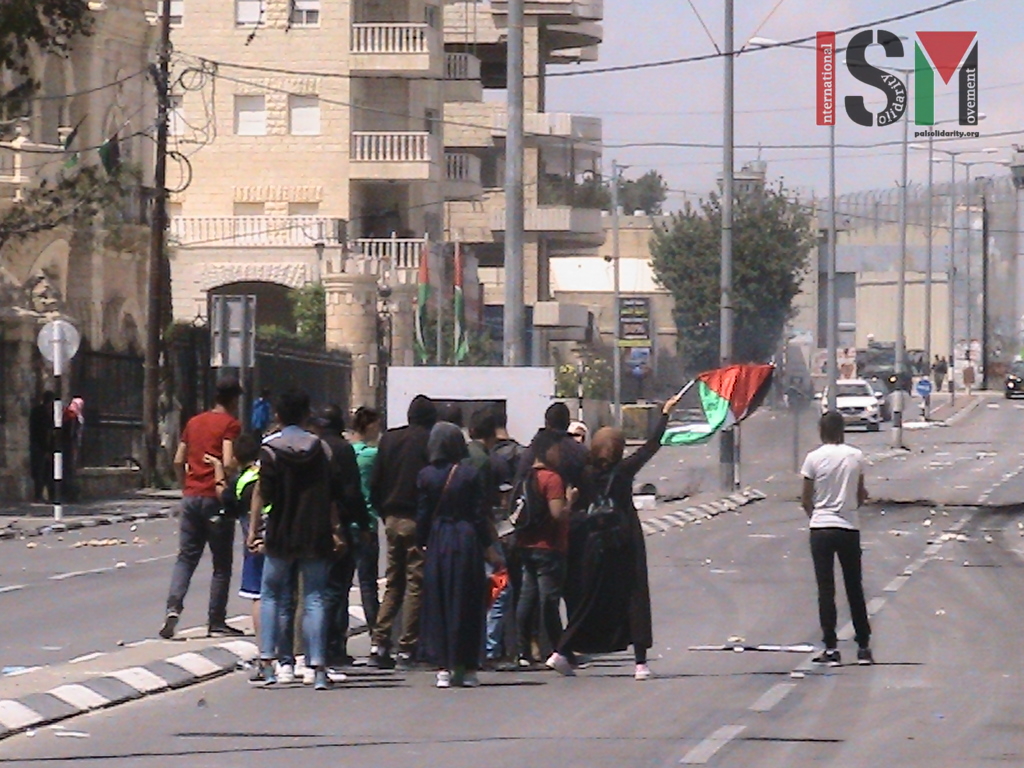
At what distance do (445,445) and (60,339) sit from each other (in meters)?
18.1

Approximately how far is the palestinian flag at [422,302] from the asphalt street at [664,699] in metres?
Answer: 32.7

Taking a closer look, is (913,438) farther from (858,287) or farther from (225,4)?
(858,287)

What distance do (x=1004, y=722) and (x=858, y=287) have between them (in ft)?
329

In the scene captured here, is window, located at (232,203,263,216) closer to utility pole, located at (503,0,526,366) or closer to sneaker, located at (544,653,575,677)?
utility pole, located at (503,0,526,366)

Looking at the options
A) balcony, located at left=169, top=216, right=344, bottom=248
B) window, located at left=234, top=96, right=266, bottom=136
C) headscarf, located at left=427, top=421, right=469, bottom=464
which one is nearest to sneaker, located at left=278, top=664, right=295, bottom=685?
headscarf, located at left=427, top=421, right=469, bottom=464

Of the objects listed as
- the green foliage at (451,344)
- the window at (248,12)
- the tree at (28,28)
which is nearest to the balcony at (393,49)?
the window at (248,12)

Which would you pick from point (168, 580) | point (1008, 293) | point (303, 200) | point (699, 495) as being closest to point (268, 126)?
point (303, 200)

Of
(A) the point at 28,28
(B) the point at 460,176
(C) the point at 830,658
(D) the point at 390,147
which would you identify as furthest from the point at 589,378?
(C) the point at 830,658

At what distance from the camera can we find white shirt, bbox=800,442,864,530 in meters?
14.2

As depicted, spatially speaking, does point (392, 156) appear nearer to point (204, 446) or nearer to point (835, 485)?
point (204, 446)

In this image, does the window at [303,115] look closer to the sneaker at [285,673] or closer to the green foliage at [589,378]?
the green foliage at [589,378]

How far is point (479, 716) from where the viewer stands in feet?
37.9

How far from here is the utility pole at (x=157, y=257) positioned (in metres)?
36.0

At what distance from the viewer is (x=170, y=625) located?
14.9 metres
